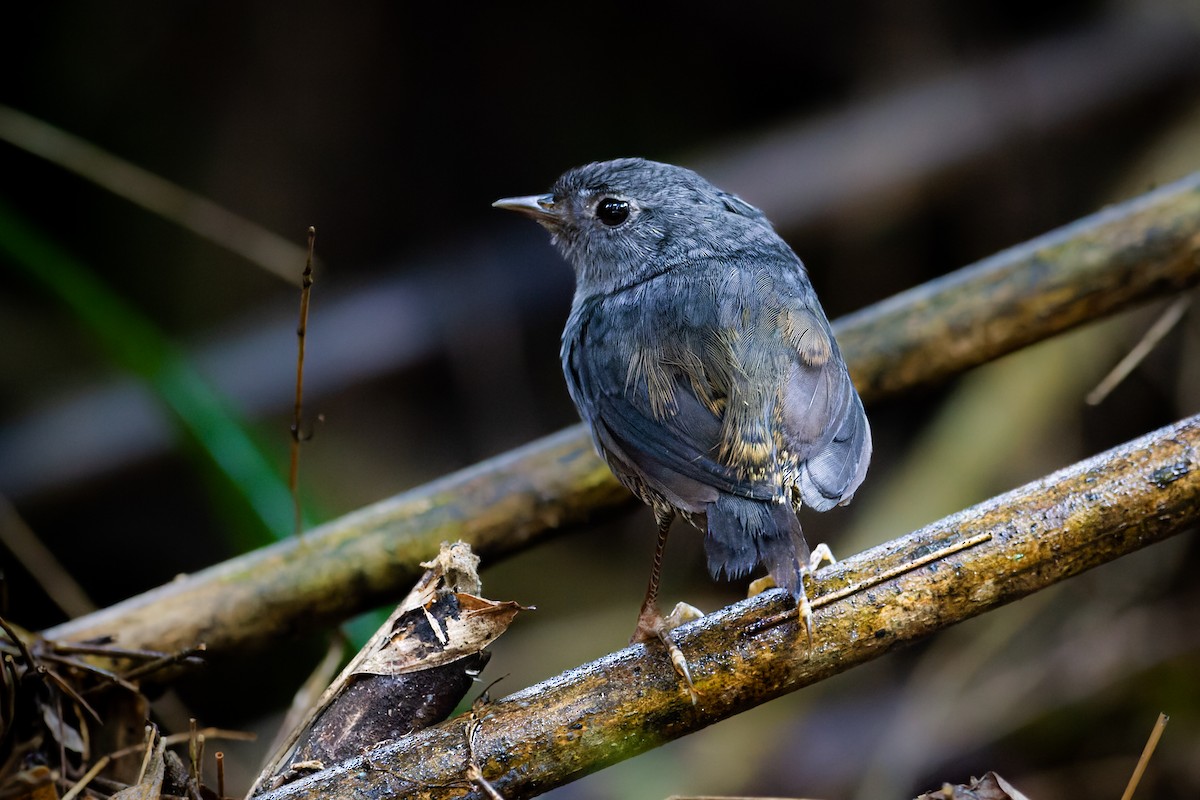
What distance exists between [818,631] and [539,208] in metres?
1.88

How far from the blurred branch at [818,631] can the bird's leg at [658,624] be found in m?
0.02

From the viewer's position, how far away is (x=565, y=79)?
597 centimetres

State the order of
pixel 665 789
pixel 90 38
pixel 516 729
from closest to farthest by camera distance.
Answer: pixel 516 729 < pixel 665 789 < pixel 90 38

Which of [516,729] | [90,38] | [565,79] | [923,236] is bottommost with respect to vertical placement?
[516,729]

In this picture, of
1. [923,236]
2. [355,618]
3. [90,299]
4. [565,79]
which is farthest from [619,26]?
[355,618]

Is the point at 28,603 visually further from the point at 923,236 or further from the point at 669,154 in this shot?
the point at 923,236

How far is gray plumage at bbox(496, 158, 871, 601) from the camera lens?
2.30m

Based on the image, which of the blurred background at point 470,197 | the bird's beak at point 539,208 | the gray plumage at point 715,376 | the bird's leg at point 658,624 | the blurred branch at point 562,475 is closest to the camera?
the bird's leg at point 658,624

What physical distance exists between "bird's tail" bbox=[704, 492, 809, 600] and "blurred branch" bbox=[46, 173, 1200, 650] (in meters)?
0.75

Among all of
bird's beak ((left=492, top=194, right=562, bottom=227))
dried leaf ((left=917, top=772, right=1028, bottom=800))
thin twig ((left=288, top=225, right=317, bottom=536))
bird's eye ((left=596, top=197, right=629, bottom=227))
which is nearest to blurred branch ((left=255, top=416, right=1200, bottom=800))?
dried leaf ((left=917, top=772, right=1028, bottom=800))

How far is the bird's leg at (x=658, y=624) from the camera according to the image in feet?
6.15

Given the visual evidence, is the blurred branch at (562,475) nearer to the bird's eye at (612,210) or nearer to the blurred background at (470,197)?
the bird's eye at (612,210)

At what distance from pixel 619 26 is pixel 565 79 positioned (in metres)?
0.40

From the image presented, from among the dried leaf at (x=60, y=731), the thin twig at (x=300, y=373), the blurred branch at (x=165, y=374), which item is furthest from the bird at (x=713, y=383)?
the dried leaf at (x=60, y=731)
